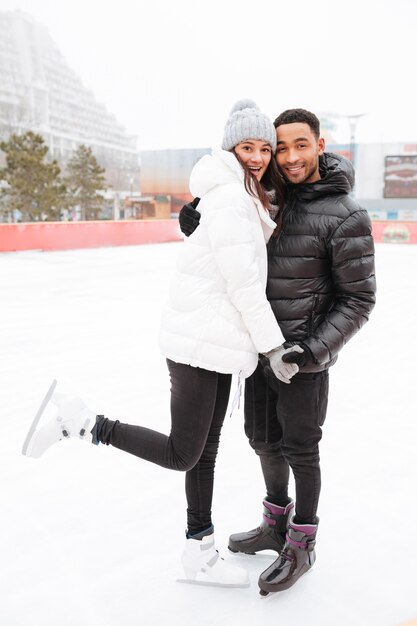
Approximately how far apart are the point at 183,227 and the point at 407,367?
3151mm

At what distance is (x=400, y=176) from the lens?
28.0 meters

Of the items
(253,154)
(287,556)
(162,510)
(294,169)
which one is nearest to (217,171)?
(253,154)

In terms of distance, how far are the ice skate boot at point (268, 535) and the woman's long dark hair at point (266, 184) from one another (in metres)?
1.01

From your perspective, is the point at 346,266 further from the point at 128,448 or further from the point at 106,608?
the point at 106,608

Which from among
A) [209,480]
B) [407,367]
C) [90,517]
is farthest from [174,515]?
[407,367]

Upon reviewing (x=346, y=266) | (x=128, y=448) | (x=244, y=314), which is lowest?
(x=128, y=448)

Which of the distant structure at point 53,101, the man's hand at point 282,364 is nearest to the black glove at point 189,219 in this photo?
the man's hand at point 282,364

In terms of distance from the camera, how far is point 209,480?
5.76 ft

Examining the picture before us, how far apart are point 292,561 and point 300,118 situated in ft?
4.26

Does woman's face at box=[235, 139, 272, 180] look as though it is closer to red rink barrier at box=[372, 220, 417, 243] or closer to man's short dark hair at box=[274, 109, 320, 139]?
man's short dark hair at box=[274, 109, 320, 139]

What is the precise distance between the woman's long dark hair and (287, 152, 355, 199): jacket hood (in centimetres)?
6

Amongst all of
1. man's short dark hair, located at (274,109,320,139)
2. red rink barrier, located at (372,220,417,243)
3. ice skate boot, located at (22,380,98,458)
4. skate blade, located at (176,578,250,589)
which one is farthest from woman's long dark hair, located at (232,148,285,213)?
red rink barrier, located at (372,220,417,243)

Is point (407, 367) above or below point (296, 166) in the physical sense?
below

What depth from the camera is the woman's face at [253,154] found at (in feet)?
5.01
